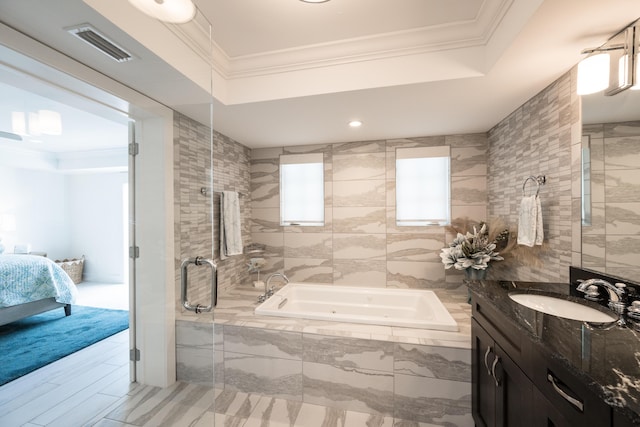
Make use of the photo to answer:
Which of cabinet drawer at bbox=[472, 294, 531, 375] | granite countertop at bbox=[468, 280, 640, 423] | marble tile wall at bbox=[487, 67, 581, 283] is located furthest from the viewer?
marble tile wall at bbox=[487, 67, 581, 283]

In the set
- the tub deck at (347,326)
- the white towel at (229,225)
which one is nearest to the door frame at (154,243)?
the tub deck at (347,326)

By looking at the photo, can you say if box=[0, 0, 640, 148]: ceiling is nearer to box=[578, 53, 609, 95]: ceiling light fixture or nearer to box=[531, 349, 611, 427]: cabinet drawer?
box=[578, 53, 609, 95]: ceiling light fixture

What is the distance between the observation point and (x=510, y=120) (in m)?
2.25

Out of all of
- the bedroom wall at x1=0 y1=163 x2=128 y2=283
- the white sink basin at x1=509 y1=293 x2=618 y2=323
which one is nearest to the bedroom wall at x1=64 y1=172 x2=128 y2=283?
the bedroom wall at x1=0 y1=163 x2=128 y2=283

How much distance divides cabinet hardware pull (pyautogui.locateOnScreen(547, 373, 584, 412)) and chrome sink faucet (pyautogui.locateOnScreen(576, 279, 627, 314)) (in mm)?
607

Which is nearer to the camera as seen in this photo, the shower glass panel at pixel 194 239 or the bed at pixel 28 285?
the bed at pixel 28 285

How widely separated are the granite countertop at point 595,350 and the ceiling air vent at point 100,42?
7.32ft

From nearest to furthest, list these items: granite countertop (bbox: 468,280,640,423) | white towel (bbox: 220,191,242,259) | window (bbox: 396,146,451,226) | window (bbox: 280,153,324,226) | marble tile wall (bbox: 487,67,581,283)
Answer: granite countertop (bbox: 468,280,640,423)
marble tile wall (bbox: 487,67,581,283)
white towel (bbox: 220,191,242,259)
window (bbox: 396,146,451,226)
window (bbox: 280,153,324,226)

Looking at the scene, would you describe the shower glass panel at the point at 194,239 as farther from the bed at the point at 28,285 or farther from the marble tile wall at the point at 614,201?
the marble tile wall at the point at 614,201

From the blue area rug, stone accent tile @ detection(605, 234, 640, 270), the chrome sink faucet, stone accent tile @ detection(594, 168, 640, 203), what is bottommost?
the blue area rug

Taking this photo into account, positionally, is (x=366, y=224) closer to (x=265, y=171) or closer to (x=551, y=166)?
(x=265, y=171)

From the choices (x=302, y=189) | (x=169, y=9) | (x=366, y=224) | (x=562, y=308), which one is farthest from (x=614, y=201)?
(x=302, y=189)

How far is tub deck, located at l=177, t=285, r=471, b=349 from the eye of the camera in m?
1.77

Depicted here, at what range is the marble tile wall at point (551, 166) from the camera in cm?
150
